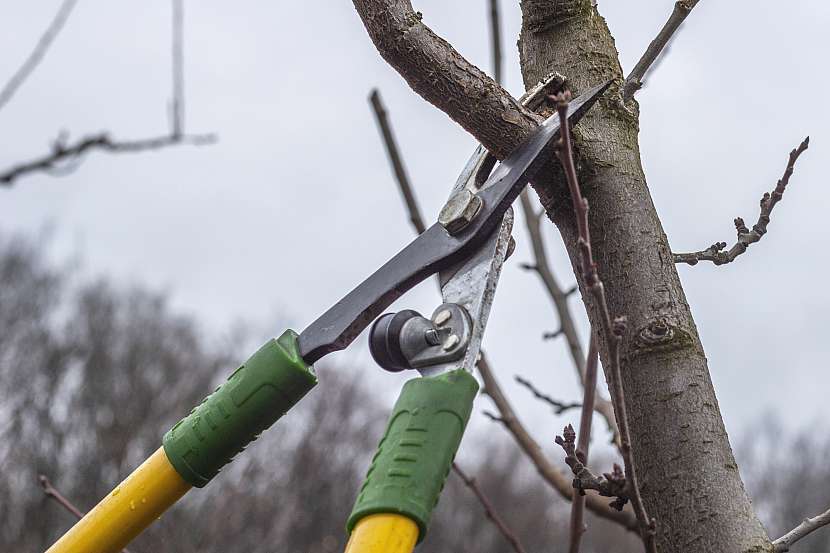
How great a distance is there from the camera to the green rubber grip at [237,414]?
1.45 m

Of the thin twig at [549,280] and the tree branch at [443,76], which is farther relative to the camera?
the thin twig at [549,280]

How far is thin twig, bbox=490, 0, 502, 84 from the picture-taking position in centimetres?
235

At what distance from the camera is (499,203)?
4.93ft

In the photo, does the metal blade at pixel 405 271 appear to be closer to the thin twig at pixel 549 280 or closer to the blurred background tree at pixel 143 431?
the thin twig at pixel 549 280

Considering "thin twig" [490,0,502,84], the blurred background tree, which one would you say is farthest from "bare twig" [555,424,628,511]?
the blurred background tree

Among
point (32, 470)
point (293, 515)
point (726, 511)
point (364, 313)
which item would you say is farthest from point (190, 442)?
point (32, 470)

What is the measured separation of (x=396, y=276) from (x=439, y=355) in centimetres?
23

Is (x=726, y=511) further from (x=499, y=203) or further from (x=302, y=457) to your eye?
(x=302, y=457)

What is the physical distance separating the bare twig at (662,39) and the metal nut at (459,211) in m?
0.33

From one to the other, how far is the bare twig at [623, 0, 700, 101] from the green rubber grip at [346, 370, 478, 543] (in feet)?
2.15

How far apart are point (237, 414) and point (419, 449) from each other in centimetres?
39

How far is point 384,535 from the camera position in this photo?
1118mm

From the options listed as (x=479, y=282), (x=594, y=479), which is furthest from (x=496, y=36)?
(x=594, y=479)

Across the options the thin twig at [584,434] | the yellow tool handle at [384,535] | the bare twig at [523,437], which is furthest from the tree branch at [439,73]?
the bare twig at [523,437]
